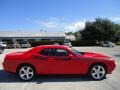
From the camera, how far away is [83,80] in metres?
9.37

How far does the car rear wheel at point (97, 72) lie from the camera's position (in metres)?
9.46

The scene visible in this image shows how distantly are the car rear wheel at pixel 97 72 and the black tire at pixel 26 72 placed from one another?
2.29 m

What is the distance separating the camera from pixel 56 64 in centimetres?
934

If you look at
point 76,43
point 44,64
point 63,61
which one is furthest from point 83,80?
point 76,43

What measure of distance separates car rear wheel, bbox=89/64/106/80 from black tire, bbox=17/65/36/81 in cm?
229

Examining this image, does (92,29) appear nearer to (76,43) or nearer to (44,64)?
(76,43)

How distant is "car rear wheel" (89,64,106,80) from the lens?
9.46 m

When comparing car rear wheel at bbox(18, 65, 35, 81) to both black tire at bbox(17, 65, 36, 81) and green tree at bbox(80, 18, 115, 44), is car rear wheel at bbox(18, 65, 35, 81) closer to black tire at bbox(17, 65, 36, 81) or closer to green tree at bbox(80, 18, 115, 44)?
black tire at bbox(17, 65, 36, 81)

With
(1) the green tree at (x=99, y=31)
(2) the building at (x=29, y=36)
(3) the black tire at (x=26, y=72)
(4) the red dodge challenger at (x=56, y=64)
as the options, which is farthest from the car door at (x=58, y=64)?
(1) the green tree at (x=99, y=31)

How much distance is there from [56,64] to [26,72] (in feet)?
3.97

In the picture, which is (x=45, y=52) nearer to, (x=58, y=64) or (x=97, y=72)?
(x=58, y=64)

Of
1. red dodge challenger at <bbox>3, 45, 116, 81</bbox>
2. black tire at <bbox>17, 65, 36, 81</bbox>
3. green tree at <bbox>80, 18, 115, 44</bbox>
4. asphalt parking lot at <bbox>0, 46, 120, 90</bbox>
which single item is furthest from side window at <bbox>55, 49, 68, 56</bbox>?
green tree at <bbox>80, 18, 115, 44</bbox>

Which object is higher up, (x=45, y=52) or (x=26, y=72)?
(x=45, y=52)

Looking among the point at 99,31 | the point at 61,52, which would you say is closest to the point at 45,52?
the point at 61,52
